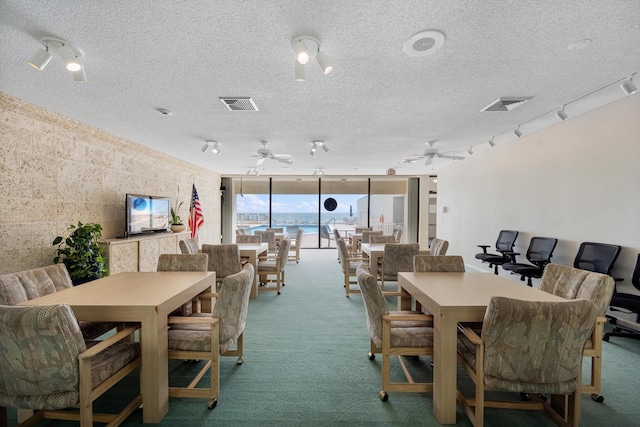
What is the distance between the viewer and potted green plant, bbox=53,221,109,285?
11.4 feet

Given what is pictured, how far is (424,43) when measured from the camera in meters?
2.12

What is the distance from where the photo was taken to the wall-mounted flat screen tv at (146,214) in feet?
15.9

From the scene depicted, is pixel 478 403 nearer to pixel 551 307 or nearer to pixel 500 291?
pixel 551 307

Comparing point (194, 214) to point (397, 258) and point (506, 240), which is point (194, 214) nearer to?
point (397, 258)

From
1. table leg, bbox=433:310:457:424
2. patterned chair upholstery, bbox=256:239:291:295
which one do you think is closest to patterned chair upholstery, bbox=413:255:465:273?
table leg, bbox=433:310:457:424

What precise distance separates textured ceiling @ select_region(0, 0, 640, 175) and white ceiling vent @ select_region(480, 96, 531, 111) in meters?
0.09

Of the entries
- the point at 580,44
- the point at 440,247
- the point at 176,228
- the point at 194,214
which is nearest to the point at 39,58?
the point at 580,44

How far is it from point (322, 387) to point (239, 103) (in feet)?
9.90

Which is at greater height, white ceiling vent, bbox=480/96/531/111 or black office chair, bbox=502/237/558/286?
white ceiling vent, bbox=480/96/531/111

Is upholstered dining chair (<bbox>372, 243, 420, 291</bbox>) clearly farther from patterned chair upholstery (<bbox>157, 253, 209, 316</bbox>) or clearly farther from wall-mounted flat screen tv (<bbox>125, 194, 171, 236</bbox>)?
wall-mounted flat screen tv (<bbox>125, 194, 171, 236</bbox>)

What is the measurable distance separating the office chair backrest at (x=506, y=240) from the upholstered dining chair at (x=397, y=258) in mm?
2069

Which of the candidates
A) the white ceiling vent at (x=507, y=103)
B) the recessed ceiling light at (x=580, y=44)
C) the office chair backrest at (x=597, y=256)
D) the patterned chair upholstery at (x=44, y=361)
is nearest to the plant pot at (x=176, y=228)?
the patterned chair upholstery at (x=44, y=361)

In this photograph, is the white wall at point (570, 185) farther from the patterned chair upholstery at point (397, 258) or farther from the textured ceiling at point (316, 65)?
the patterned chair upholstery at point (397, 258)

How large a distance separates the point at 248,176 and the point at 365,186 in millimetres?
4363
